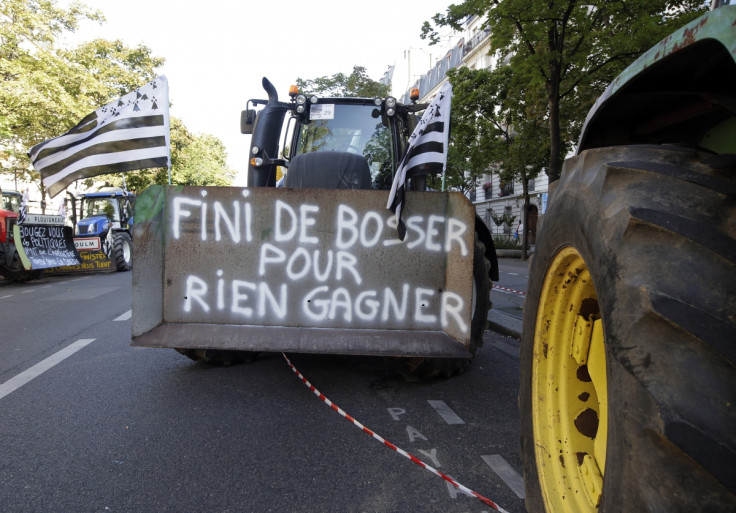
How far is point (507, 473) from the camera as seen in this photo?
2697mm

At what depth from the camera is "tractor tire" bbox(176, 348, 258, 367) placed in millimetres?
4484

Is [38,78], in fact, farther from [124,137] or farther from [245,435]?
[245,435]

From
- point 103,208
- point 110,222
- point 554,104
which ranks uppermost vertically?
point 554,104

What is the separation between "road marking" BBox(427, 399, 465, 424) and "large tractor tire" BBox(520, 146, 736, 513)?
1.87 meters

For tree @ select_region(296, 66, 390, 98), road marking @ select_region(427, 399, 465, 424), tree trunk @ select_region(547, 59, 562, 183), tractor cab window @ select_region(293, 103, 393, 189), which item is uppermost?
tree @ select_region(296, 66, 390, 98)

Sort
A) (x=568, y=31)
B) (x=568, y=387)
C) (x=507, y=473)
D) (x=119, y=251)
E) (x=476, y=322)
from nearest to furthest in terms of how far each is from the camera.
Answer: (x=568, y=387), (x=507, y=473), (x=476, y=322), (x=568, y=31), (x=119, y=251)

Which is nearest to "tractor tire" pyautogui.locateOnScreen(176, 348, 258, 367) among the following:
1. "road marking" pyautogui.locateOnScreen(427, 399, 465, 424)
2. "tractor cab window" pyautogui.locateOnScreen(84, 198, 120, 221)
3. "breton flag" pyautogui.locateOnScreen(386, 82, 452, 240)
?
"road marking" pyautogui.locateOnScreen(427, 399, 465, 424)

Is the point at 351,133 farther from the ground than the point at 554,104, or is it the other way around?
the point at 554,104

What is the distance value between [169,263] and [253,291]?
60 cm

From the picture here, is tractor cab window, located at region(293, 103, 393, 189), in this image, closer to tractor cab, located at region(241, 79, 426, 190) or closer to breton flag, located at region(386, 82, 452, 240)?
tractor cab, located at region(241, 79, 426, 190)

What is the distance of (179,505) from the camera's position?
7.73 ft

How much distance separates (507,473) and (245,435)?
5.03 feet

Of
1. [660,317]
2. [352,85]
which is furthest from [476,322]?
[352,85]

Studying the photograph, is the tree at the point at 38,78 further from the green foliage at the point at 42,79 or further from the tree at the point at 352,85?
the tree at the point at 352,85
